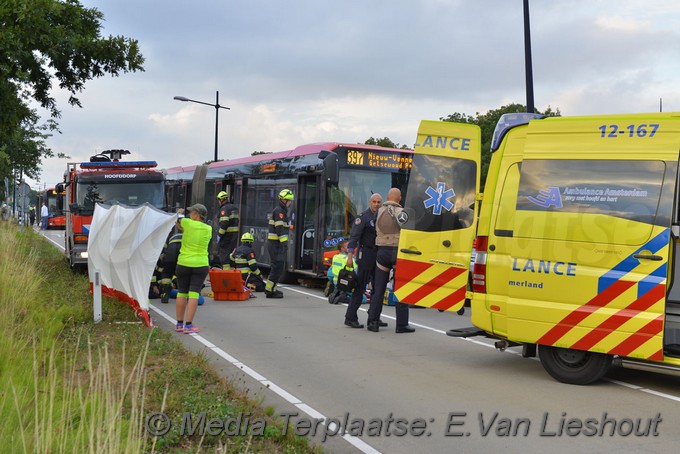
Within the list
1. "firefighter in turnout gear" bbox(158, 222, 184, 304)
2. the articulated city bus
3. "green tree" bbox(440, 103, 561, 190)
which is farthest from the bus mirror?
"green tree" bbox(440, 103, 561, 190)

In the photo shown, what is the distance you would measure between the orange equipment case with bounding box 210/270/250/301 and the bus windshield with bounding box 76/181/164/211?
15.1 ft

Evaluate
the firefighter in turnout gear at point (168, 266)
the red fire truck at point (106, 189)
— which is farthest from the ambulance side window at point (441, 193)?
the red fire truck at point (106, 189)

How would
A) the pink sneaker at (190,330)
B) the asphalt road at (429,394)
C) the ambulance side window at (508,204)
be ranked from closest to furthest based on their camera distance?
the asphalt road at (429,394) < the ambulance side window at (508,204) < the pink sneaker at (190,330)

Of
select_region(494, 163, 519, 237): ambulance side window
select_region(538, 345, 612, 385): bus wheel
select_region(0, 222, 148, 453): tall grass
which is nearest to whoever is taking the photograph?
select_region(0, 222, 148, 453): tall grass

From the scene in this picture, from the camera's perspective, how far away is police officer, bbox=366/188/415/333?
1064cm

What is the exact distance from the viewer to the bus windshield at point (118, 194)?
715 inches

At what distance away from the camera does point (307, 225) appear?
16.7 meters

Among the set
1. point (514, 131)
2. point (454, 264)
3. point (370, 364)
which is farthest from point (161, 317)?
point (514, 131)

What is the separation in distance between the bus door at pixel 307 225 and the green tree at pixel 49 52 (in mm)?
5033

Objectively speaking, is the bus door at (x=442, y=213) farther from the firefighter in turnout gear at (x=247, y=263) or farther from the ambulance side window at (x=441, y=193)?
the firefighter in turnout gear at (x=247, y=263)

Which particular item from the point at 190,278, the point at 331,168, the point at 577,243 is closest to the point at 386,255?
the point at 190,278

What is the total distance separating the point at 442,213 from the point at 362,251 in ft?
9.02

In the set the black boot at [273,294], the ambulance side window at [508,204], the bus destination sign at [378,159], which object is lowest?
A: the black boot at [273,294]

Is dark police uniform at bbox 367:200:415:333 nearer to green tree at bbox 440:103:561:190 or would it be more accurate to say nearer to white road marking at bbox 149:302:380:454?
white road marking at bbox 149:302:380:454
